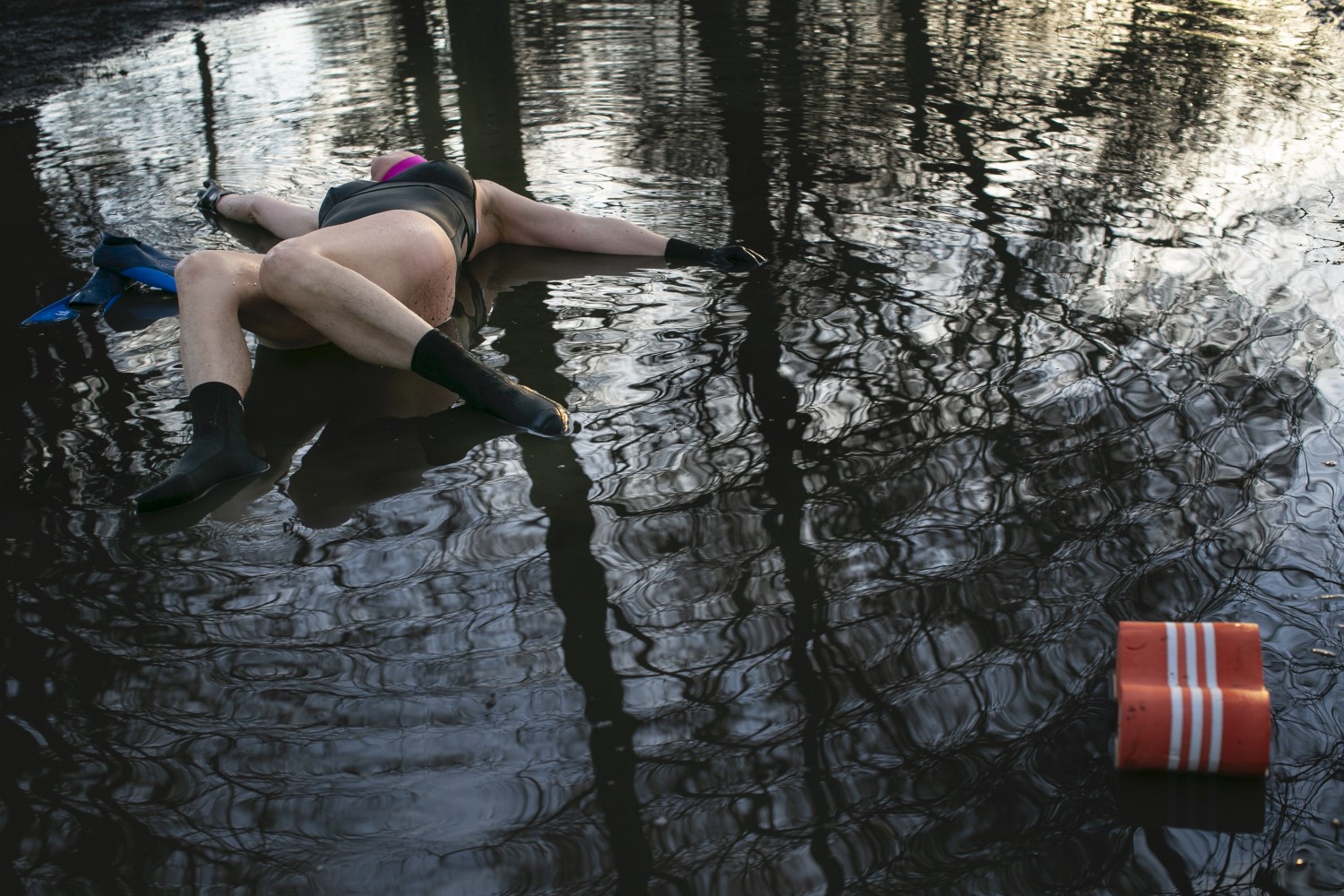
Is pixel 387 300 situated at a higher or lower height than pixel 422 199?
lower

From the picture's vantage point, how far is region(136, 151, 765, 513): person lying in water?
336cm

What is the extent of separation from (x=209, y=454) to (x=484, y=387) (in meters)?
0.79

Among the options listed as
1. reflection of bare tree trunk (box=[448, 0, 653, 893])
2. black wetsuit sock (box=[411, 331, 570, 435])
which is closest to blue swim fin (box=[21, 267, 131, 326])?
reflection of bare tree trunk (box=[448, 0, 653, 893])

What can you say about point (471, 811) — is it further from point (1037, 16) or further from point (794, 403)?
point (1037, 16)

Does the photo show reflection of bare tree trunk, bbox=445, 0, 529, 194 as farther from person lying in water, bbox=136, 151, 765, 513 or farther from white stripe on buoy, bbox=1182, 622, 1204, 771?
white stripe on buoy, bbox=1182, 622, 1204, 771

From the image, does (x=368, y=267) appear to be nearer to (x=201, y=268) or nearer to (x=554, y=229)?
(x=201, y=268)

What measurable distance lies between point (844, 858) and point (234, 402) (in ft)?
7.66

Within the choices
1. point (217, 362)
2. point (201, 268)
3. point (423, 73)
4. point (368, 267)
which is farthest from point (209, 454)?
point (423, 73)

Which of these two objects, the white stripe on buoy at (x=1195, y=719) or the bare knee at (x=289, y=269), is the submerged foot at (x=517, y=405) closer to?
the bare knee at (x=289, y=269)

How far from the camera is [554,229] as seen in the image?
16.7 feet

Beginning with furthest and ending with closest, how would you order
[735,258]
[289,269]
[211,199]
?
[211,199], [735,258], [289,269]

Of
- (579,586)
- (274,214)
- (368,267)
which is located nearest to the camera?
(579,586)

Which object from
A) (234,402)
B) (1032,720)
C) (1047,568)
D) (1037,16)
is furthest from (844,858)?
(1037,16)

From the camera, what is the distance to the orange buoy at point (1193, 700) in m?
2.01
